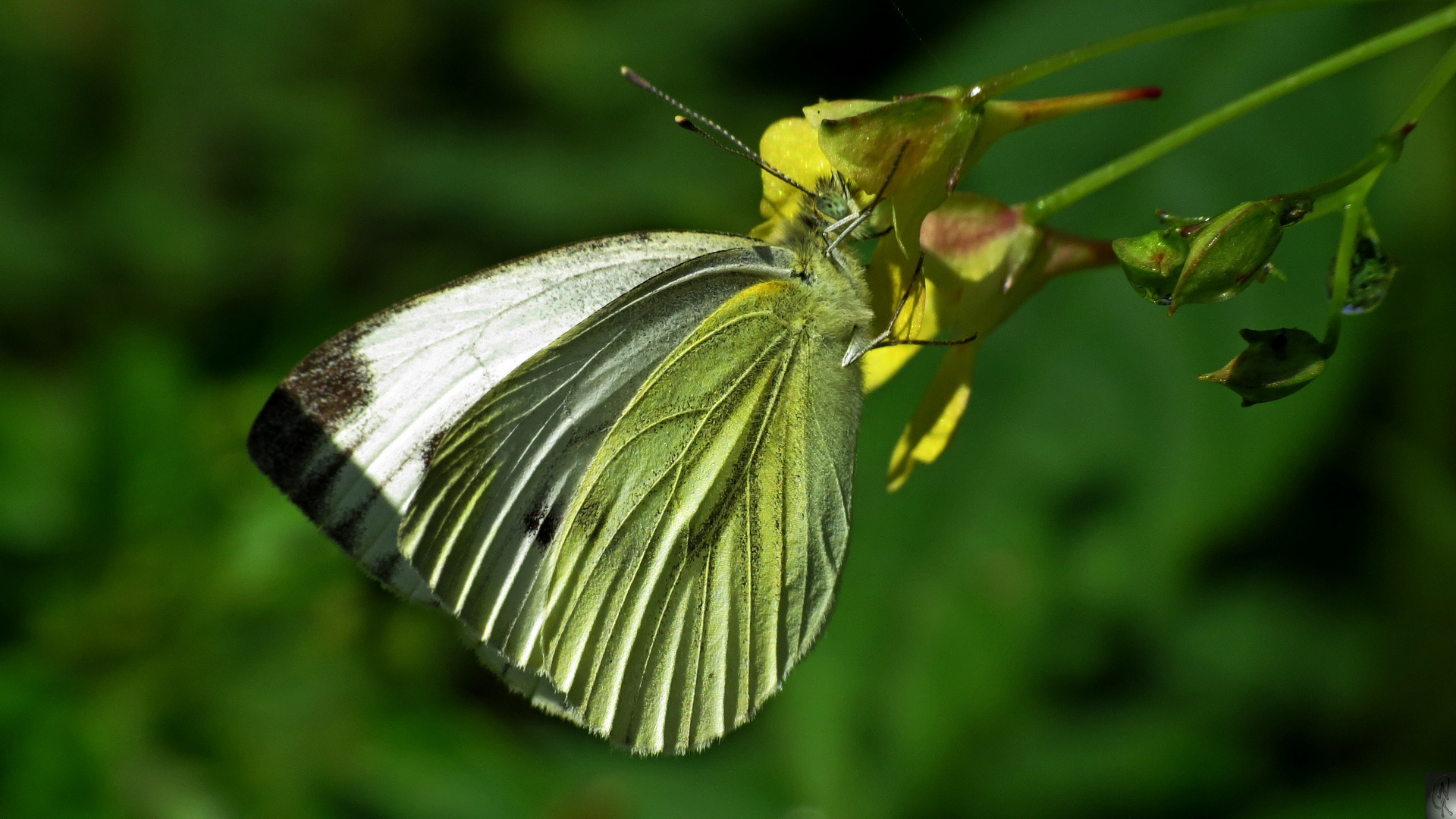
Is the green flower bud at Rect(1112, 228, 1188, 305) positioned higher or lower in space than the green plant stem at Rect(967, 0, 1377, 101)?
lower

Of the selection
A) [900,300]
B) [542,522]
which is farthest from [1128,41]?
[542,522]

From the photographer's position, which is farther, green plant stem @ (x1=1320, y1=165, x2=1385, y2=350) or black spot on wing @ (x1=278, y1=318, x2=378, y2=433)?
black spot on wing @ (x1=278, y1=318, x2=378, y2=433)

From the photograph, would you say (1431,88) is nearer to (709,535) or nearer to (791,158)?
(791,158)

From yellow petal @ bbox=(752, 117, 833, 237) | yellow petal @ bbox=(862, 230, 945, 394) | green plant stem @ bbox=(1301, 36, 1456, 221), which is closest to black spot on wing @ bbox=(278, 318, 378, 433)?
yellow petal @ bbox=(752, 117, 833, 237)

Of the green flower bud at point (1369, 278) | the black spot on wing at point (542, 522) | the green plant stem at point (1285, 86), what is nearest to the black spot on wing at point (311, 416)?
the black spot on wing at point (542, 522)

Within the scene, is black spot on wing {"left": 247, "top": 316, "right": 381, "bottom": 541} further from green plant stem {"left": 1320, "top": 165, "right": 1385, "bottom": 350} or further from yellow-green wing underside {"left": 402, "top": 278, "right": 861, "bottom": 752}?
green plant stem {"left": 1320, "top": 165, "right": 1385, "bottom": 350}

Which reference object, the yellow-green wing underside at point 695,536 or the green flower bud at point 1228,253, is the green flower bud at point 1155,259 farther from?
the yellow-green wing underside at point 695,536

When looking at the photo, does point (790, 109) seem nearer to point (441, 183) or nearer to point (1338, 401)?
point (441, 183)
